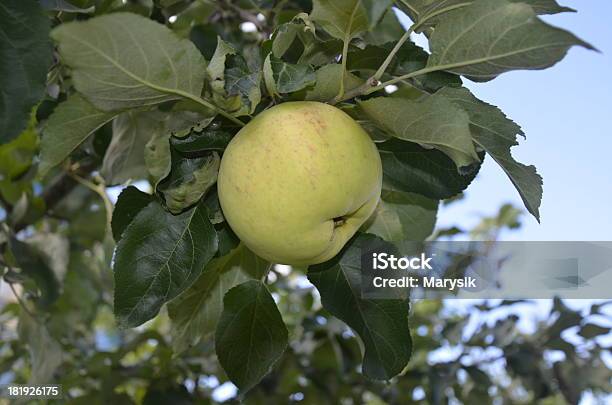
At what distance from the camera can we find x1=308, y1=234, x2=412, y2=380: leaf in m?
1.09

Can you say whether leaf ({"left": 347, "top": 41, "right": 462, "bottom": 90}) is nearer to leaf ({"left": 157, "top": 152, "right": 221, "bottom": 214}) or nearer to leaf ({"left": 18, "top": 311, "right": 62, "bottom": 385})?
leaf ({"left": 157, "top": 152, "right": 221, "bottom": 214})

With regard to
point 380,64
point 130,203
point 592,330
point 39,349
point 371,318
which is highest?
point 380,64

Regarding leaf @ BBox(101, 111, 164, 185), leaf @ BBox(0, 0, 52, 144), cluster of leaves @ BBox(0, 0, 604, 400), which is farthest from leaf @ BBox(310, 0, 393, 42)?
leaf @ BBox(101, 111, 164, 185)

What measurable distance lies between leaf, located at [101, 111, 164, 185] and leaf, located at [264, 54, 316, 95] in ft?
1.86

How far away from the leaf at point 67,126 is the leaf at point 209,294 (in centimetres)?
33

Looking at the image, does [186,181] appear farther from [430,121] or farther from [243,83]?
[430,121]

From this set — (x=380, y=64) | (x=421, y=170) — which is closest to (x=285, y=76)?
(x=380, y=64)

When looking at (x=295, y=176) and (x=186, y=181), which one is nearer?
(x=295, y=176)

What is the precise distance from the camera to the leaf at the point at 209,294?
1230mm

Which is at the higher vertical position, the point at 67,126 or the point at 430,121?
the point at 430,121

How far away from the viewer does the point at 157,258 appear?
3.26 ft

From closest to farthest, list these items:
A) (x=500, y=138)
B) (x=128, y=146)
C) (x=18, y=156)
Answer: (x=500, y=138)
(x=128, y=146)
(x=18, y=156)

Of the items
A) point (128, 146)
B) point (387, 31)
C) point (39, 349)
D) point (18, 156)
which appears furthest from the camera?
point (18, 156)

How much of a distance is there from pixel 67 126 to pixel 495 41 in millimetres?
586
